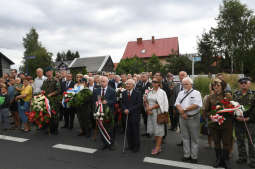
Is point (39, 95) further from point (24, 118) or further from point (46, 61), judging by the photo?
point (46, 61)

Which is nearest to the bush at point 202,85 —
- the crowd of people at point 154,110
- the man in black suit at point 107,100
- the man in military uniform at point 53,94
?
the crowd of people at point 154,110

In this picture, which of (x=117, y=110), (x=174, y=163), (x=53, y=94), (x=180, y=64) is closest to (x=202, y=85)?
(x=117, y=110)

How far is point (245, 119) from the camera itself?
3.97 metres

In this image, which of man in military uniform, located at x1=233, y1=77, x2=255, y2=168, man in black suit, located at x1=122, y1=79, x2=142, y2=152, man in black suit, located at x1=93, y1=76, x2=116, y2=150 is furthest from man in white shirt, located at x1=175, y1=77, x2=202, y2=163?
man in black suit, located at x1=93, y1=76, x2=116, y2=150

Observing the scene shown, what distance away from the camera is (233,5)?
2855 centimetres

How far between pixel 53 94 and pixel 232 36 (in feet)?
97.7

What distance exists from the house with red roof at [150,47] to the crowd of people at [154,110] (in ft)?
151

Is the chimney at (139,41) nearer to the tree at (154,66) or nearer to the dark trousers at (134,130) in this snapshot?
the tree at (154,66)

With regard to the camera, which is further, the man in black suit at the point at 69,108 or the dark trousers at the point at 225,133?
the man in black suit at the point at 69,108

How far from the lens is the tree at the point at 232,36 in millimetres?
28203

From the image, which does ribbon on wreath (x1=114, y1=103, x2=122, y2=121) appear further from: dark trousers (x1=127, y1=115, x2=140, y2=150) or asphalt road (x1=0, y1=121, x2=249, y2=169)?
dark trousers (x1=127, y1=115, x2=140, y2=150)

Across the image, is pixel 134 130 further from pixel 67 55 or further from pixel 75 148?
pixel 67 55

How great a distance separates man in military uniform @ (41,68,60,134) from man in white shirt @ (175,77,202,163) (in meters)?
4.11

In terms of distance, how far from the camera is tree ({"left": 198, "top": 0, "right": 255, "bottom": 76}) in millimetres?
28203
